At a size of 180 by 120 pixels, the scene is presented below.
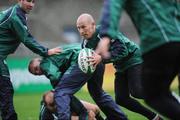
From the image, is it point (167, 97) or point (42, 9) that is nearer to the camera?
point (167, 97)

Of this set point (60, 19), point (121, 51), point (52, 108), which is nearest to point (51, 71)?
point (52, 108)

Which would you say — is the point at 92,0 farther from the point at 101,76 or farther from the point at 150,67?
the point at 150,67

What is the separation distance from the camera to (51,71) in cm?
750

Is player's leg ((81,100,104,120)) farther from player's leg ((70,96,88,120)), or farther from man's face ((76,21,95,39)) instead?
man's face ((76,21,95,39))

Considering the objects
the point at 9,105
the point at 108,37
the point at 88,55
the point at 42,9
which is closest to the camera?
the point at 108,37

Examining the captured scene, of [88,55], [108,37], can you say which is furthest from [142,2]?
[88,55]

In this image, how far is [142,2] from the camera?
5168 mm

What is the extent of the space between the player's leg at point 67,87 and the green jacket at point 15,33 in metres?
0.48

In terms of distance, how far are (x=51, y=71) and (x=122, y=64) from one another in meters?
1.14

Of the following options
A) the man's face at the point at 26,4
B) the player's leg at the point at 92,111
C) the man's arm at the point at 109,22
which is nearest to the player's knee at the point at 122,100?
the player's leg at the point at 92,111

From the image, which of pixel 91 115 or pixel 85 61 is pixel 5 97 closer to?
pixel 91 115

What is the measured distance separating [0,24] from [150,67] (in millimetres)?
3438

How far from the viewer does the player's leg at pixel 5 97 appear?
7.93 m

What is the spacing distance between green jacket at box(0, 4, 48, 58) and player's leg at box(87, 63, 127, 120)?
770mm
